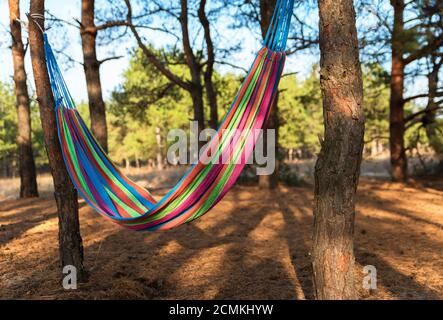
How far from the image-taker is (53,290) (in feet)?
9.02

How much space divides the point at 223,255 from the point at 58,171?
160 centimetres

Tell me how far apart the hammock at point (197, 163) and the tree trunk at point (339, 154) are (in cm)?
56

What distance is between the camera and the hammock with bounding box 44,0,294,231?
2.59 metres

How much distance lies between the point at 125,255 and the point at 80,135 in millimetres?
1293

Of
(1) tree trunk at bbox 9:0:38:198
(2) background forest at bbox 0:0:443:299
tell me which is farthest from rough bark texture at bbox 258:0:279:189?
(1) tree trunk at bbox 9:0:38:198

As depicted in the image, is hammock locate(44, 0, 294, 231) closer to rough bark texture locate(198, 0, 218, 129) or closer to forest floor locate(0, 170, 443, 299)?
forest floor locate(0, 170, 443, 299)

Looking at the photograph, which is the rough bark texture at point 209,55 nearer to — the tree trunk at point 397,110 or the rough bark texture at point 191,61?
the rough bark texture at point 191,61

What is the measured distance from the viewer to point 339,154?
2.13 metres

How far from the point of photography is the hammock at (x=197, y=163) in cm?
259

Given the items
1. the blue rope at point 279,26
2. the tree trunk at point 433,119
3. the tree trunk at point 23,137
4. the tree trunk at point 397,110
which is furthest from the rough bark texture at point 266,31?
the blue rope at point 279,26

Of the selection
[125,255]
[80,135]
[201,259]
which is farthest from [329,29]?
[125,255]

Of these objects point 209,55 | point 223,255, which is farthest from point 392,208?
point 209,55

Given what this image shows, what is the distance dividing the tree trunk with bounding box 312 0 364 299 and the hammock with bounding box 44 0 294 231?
56cm
